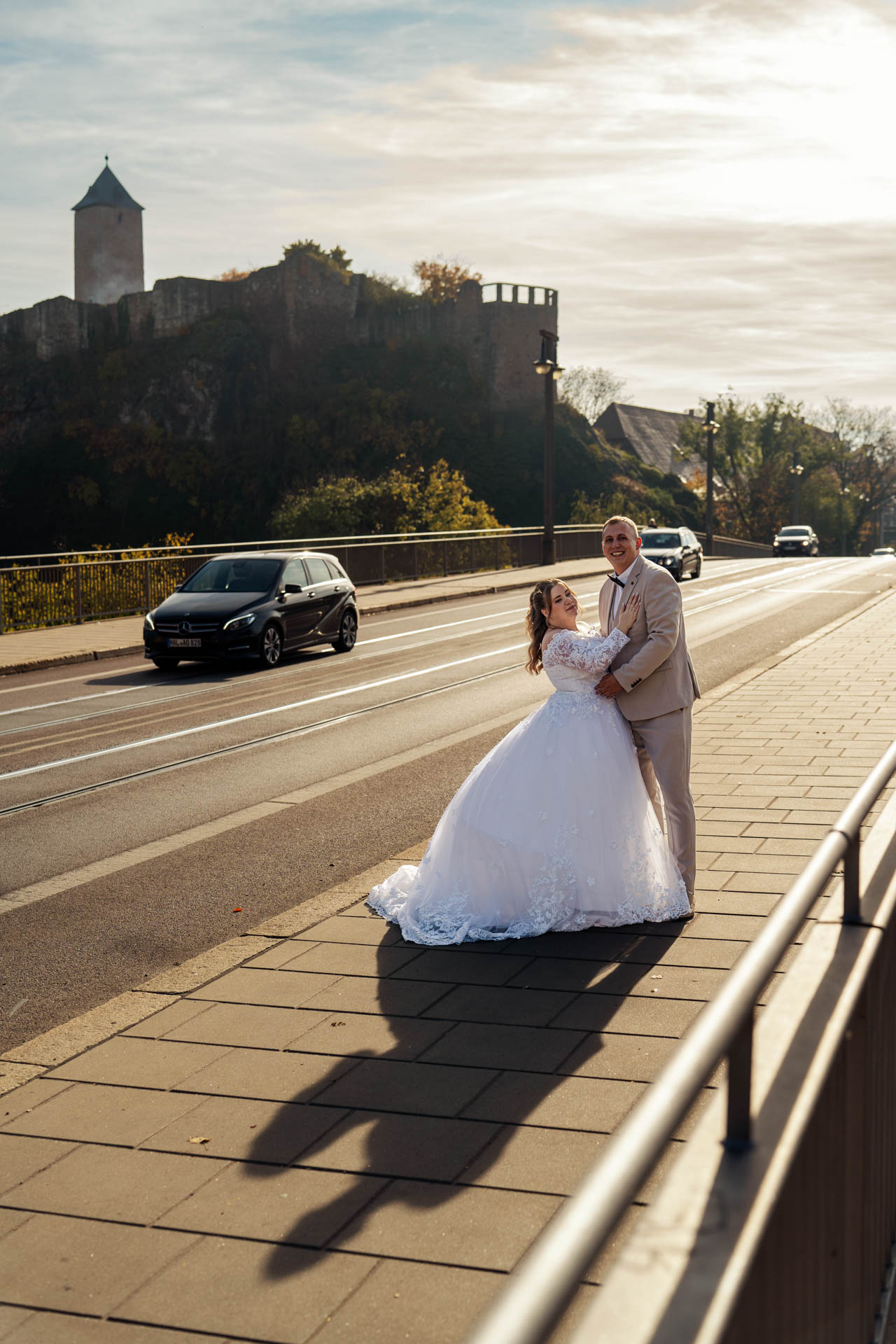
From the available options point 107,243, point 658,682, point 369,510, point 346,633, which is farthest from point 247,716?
point 107,243

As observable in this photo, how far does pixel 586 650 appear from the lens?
598cm

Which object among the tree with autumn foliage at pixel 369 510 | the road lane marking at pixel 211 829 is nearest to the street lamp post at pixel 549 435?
the tree with autumn foliage at pixel 369 510

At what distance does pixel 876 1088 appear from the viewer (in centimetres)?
284

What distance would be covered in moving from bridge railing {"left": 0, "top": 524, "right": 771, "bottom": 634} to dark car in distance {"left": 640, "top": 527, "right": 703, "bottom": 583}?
420cm

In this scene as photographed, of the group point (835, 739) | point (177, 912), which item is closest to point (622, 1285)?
point (177, 912)

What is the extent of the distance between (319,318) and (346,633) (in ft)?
253

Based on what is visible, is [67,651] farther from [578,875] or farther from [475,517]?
[475,517]

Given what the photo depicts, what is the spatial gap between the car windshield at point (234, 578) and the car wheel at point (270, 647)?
718 millimetres

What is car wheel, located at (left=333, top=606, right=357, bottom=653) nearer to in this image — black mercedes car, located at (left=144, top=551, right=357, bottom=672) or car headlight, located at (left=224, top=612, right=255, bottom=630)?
black mercedes car, located at (left=144, top=551, right=357, bottom=672)

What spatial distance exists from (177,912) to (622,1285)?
17.7 ft

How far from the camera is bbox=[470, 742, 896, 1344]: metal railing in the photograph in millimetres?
1094

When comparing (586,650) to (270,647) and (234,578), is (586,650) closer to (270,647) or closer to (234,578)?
(270,647)

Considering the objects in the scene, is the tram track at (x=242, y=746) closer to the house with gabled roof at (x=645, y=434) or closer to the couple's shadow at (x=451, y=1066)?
the couple's shadow at (x=451, y=1066)

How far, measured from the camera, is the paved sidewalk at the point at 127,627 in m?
18.4
